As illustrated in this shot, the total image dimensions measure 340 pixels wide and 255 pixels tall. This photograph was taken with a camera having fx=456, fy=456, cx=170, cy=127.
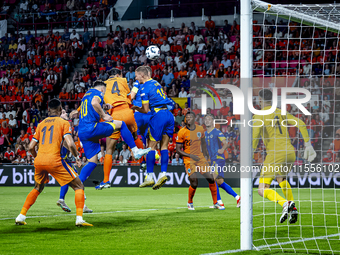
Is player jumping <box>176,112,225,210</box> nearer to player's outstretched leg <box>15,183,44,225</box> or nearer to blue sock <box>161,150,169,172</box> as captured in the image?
blue sock <box>161,150,169,172</box>

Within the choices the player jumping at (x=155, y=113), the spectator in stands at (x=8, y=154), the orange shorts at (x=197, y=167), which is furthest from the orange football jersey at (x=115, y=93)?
the spectator in stands at (x=8, y=154)

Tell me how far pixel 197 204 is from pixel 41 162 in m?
5.32

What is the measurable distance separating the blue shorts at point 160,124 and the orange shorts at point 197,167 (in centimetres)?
140

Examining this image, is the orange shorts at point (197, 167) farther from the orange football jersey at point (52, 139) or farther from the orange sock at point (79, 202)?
the orange football jersey at point (52, 139)

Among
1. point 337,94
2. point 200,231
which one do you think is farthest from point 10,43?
point 200,231

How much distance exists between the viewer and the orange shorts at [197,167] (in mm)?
10109

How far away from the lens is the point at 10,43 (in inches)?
1041

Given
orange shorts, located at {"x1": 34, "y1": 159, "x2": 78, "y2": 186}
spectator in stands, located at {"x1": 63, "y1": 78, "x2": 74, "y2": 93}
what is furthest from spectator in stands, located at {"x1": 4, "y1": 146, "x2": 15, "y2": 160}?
orange shorts, located at {"x1": 34, "y1": 159, "x2": 78, "y2": 186}

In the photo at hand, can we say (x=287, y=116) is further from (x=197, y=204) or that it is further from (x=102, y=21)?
(x=102, y=21)

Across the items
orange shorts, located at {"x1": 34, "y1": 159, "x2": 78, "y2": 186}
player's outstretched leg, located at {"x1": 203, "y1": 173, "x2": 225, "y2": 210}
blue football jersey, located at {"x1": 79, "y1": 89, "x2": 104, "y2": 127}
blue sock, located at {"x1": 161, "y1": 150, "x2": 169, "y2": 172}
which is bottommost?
player's outstretched leg, located at {"x1": 203, "y1": 173, "x2": 225, "y2": 210}

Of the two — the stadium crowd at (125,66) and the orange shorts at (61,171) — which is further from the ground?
the stadium crowd at (125,66)

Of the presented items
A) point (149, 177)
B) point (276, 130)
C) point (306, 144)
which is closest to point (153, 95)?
point (149, 177)

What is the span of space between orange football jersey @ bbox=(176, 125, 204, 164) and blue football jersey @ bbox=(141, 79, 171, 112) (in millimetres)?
1538

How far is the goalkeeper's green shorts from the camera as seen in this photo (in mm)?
7105
